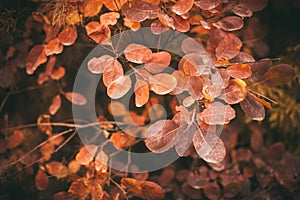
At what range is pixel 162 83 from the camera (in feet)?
2.80

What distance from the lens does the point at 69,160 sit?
45.7 inches

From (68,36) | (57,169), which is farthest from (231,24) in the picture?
(57,169)

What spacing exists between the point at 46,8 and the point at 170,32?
0.33 metres

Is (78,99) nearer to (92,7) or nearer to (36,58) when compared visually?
(36,58)

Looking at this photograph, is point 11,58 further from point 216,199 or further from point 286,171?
point 286,171

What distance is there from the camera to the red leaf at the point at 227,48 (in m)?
0.90

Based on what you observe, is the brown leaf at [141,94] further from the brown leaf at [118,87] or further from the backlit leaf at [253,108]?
the backlit leaf at [253,108]

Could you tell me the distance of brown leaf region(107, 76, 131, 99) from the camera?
33.4 inches

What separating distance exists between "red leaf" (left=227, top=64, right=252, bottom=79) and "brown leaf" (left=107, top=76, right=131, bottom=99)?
228 millimetres

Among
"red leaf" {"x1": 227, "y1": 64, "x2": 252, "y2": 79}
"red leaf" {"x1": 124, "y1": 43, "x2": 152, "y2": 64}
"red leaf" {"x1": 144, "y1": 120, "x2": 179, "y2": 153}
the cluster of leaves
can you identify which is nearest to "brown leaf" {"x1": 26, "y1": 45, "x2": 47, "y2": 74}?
the cluster of leaves

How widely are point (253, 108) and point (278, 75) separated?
15 cm

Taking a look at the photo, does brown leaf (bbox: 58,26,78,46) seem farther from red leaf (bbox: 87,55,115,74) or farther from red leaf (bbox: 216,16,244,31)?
red leaf (bbox: 216,16,244,31)

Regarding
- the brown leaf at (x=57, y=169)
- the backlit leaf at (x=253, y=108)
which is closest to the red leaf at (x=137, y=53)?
the backlit leaf at (x=253, y=108)

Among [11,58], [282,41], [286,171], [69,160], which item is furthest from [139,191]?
[282,41]
